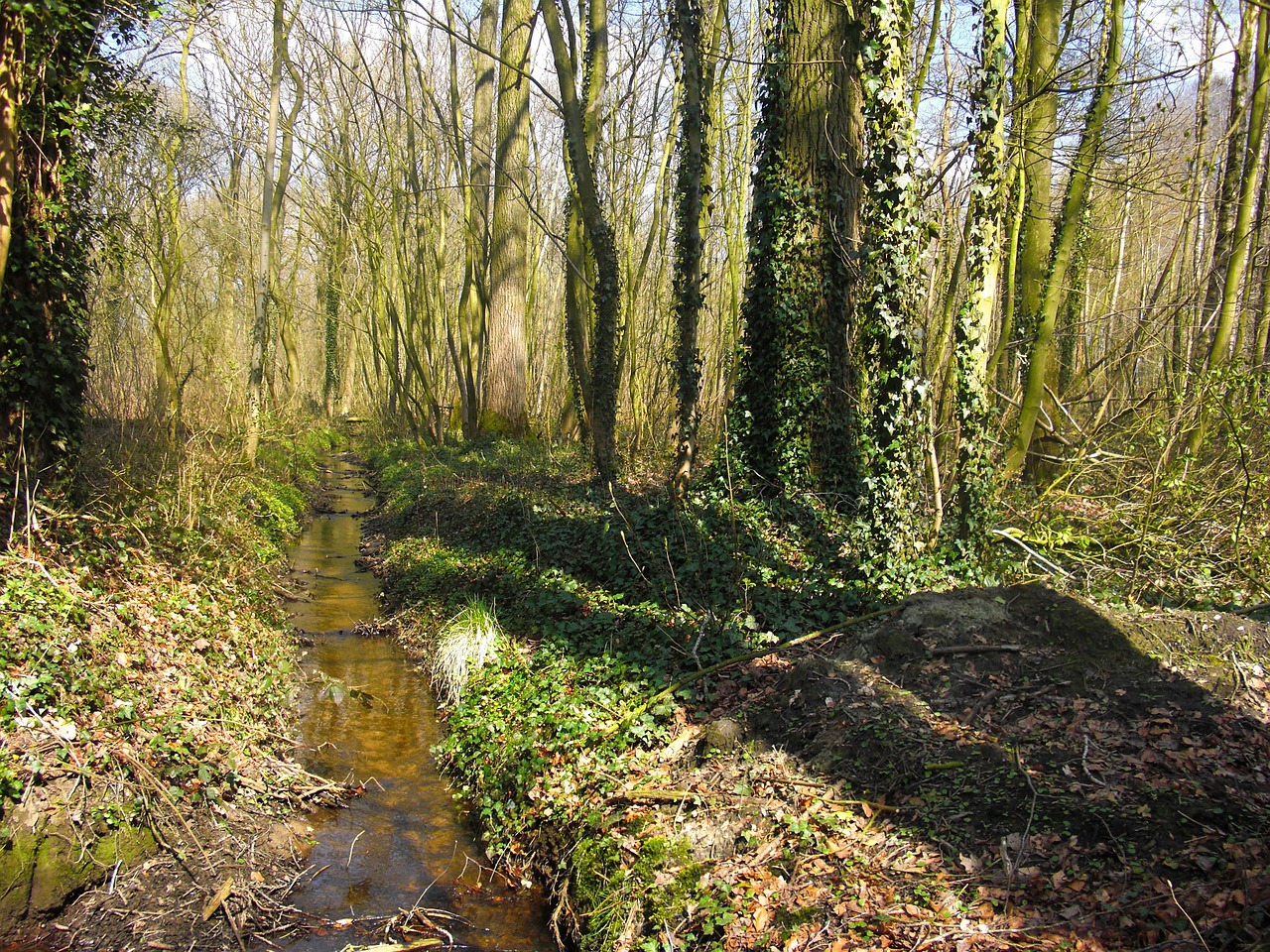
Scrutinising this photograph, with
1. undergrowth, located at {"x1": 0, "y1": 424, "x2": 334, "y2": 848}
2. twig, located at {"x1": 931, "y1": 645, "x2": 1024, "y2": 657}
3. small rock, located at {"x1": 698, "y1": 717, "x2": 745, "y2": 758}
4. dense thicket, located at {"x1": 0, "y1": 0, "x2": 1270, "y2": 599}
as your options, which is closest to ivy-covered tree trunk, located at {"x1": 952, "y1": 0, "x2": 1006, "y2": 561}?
dense thicket, located at {"x1": 0, "y1": 0, "x2": 1270, "y2": 599}

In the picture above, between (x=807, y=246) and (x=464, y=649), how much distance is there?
5864 millimetres

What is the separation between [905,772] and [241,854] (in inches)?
157

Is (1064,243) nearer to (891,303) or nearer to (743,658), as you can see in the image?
(891,303)

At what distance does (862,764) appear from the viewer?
4.83m

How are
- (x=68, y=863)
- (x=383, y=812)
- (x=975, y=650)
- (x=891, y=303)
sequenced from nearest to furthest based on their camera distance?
1. (x=68, y=863)
2. (x=975, y=650)
3. (x=383, y=812)
4. (x=891, y=303)

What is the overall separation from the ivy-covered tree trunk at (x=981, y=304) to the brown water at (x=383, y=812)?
5.03 meters

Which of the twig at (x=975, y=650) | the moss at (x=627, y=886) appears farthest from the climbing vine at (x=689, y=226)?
the moss at (x=627, y=886)

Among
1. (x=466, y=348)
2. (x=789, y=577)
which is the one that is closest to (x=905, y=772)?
(x=789, y=577)

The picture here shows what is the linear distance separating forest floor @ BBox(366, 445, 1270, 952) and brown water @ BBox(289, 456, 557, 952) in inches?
10.5

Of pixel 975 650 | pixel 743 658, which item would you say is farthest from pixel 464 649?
pixel 975 650

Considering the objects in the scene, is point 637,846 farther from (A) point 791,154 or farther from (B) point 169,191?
(B) point 169,191

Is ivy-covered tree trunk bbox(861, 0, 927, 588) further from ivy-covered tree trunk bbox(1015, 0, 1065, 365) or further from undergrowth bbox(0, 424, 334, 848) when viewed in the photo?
undergrowth bbox(0, 424, 334, 848)

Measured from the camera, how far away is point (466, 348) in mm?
20109

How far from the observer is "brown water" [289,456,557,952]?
190 inches
